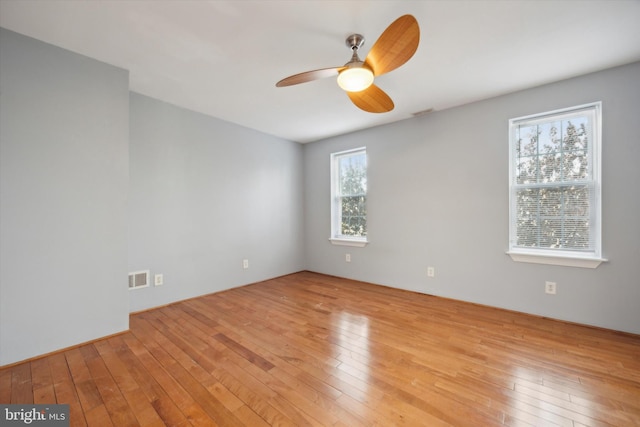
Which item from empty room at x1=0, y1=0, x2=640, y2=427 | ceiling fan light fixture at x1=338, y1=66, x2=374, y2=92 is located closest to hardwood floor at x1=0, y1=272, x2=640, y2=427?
empty room at x1=0, y1=0, x2=640, y2=427

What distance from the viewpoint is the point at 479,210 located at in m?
3.05

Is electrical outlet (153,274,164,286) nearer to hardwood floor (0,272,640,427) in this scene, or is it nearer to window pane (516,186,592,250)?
hardwood floor (0,272,640,427)

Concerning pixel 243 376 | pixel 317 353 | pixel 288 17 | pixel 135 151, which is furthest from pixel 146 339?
pixel 288 17

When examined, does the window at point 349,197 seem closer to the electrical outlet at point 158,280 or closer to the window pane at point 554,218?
the window pane at point 554,218

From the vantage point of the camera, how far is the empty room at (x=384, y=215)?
161 centimetres

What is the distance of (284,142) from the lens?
180 inches

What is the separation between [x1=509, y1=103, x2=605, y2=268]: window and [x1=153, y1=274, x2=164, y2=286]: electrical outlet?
4007 millimetres

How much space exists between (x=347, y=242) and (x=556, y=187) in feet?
8.77

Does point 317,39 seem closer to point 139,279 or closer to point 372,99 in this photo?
point 372,99

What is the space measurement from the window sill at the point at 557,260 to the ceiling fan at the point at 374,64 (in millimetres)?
2174

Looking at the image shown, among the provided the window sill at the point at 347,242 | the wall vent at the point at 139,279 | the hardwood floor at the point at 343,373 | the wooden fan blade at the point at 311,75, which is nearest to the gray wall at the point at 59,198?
the hardwood floor at the point at 343,373

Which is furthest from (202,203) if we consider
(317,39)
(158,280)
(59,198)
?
(317,39)

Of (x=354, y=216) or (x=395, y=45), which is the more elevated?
(x=395, y=45)

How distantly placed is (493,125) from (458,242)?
142cm
